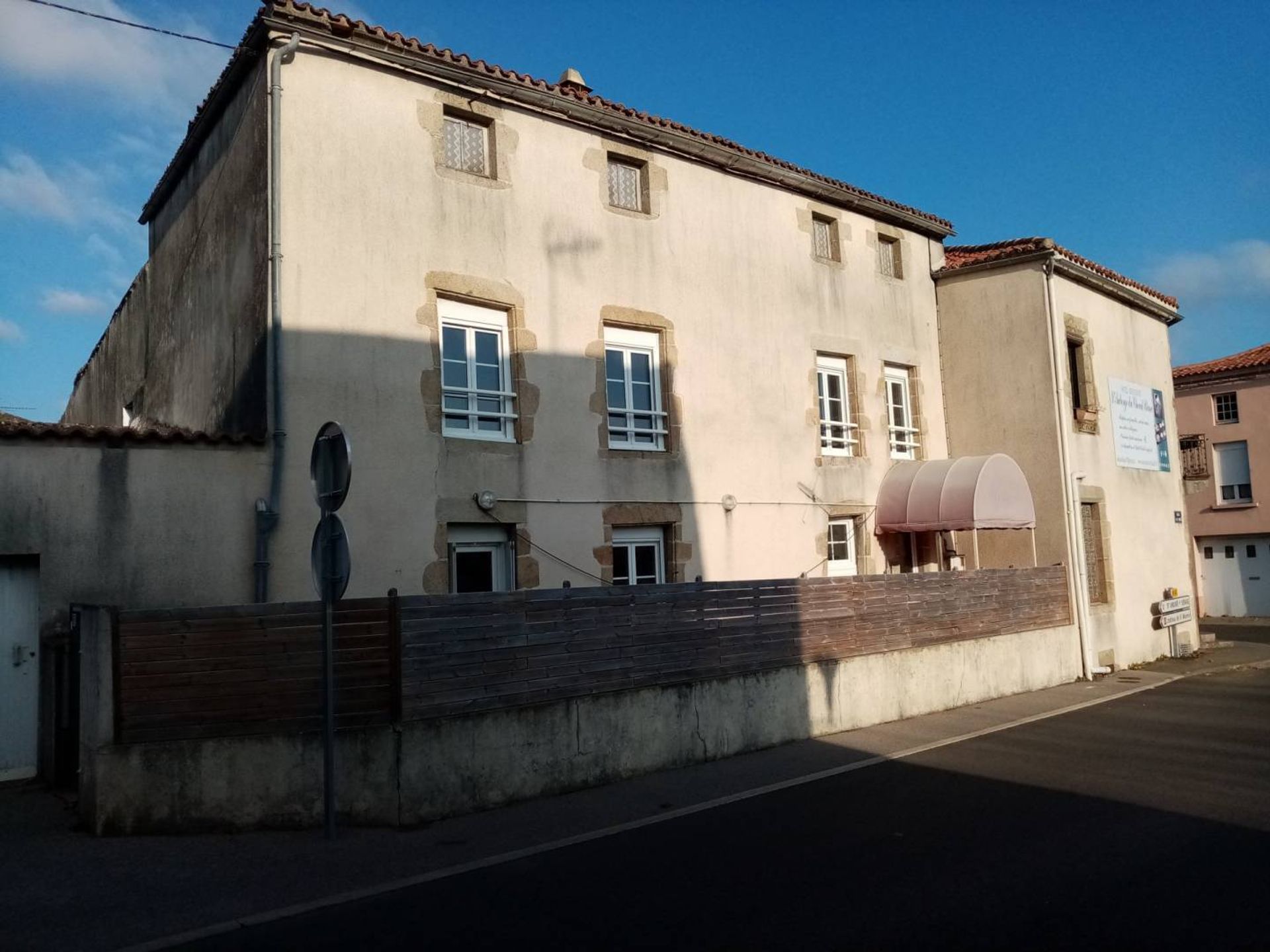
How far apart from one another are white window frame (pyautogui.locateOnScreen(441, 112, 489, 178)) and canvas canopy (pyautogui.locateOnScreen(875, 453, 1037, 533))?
7558 millimetres

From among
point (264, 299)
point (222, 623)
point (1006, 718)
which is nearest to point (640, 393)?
point (264, 299)

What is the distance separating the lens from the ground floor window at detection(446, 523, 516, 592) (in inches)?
420

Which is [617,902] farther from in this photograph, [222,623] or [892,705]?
[892,705]

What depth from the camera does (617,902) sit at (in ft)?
17.6

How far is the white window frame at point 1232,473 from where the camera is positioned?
28.1 m

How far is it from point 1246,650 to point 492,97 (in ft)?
56.6

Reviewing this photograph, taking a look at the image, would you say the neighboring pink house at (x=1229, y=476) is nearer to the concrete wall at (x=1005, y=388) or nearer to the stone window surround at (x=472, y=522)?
the concrete wall at (x=1005, y=388)

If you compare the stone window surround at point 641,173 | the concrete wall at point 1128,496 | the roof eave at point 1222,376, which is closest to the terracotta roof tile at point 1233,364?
the roof eave at point 1222,376

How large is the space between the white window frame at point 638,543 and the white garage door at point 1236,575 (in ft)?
75.7

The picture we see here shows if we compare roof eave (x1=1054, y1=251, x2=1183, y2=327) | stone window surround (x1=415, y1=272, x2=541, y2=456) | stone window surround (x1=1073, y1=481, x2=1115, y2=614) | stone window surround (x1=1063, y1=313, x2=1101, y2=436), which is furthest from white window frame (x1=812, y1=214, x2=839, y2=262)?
stone window surround (x1=415, y1=272, x2=541, y2=456)

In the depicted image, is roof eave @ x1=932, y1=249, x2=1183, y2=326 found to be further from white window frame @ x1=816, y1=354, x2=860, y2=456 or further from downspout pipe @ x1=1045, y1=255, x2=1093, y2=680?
white window frame @ x1=816, y1=354, x2=860, y2=456

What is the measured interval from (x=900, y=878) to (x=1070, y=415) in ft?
38.8

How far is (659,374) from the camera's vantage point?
497 inches

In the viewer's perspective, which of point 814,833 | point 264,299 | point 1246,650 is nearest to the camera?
point 814,833
